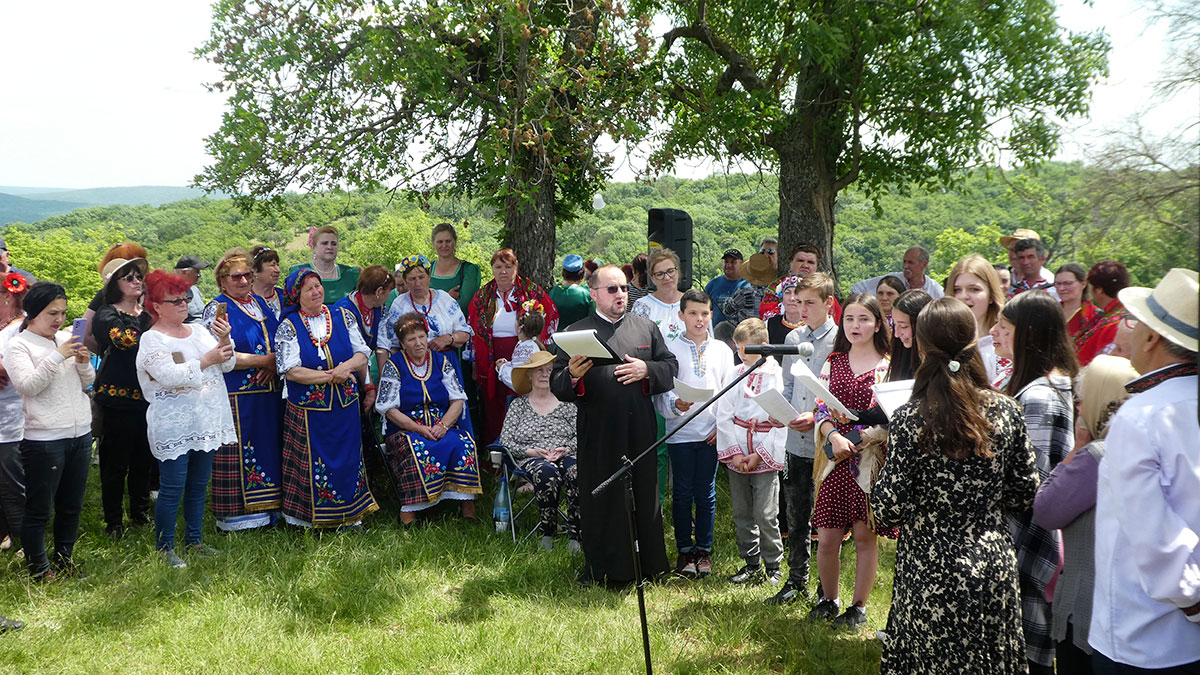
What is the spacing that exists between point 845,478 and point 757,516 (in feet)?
3.01

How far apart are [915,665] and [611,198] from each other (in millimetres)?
12048

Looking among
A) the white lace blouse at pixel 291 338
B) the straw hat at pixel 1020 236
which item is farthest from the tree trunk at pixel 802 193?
the white lace blouse at pixel 291 338

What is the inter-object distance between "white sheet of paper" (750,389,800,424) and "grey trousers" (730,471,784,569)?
894 mm

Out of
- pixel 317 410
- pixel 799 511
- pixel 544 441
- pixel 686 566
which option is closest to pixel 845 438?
pixel 799 511

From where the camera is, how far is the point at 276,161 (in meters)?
7.64

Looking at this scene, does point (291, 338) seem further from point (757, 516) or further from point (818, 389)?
point (818, 389)

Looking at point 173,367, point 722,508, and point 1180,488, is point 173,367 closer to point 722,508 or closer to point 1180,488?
point 722,508

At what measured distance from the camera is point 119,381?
18.2ft

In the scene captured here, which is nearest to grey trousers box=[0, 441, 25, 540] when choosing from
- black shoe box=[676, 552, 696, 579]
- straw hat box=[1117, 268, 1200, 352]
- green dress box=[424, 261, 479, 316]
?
green dress box=[424, 261, 479, 316]

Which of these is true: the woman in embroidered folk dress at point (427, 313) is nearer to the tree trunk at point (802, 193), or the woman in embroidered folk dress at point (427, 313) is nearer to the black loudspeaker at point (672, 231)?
the black loudspeaker at point (672, 231)

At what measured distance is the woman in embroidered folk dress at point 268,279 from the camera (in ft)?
20.2

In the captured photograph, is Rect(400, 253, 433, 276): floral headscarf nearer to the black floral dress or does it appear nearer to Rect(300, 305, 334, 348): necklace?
Rect(300, 305, 334, 348): necklace

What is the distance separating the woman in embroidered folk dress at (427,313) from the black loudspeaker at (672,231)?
11.6 feet

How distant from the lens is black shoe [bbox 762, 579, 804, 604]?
469 cm
